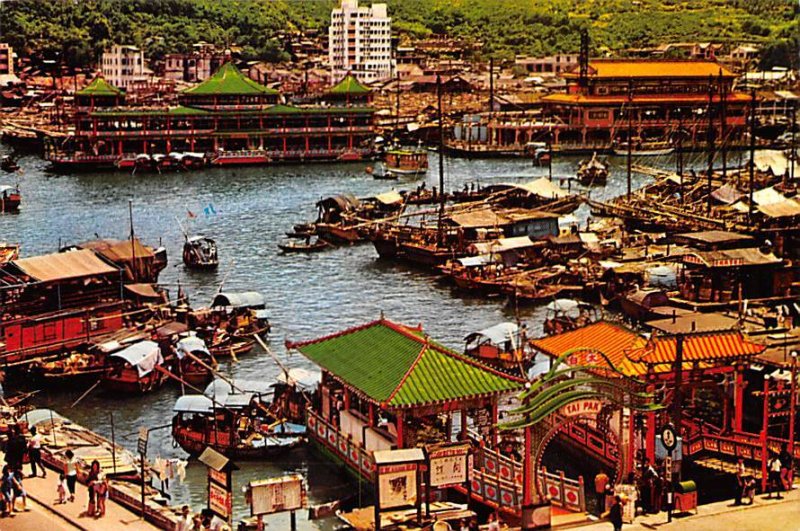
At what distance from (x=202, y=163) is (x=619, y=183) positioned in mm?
17386

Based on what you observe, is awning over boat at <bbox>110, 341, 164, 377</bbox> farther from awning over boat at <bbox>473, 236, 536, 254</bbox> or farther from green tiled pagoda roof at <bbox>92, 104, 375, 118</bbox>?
green tiled pagoda roof at <bbox>92, 104, 375, 118</bbox>

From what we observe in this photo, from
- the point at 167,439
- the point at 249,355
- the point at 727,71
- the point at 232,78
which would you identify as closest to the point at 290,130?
the point at 232,78

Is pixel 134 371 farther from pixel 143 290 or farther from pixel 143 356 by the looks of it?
pixel 143 290

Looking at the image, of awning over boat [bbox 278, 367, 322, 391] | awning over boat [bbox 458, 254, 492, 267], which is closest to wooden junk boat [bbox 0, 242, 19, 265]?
awning over boat [bbox 278, 367, 322, 391]

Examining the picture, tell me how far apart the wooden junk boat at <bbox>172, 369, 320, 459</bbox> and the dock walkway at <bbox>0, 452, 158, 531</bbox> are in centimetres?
324

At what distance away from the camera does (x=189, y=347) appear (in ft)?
72.6

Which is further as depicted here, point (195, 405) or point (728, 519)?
point (195, 405)

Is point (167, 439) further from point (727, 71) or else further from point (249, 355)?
point (727, 71)

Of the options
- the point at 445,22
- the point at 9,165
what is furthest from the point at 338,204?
the point at 445,22

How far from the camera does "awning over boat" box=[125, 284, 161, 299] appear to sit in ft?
83.5

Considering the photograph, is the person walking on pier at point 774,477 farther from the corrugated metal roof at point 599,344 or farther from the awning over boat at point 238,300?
the awning over boat at point 238,300

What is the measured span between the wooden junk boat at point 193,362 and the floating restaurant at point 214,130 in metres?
33.6

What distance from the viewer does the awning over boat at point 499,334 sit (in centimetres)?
2278

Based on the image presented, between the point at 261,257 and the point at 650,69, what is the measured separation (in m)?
38.1
